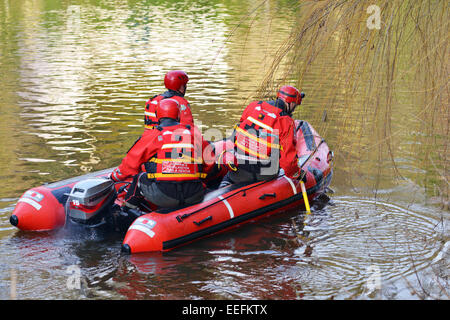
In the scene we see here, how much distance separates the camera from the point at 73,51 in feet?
55.7

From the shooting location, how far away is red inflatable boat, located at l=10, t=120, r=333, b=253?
4906mm

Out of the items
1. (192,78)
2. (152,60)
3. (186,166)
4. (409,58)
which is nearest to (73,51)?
(152,60)

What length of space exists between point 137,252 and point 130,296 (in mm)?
769

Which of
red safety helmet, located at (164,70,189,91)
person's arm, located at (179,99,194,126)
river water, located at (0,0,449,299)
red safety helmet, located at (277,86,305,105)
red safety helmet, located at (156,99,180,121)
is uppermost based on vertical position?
red safety helmet, located at (164,70,189,91)

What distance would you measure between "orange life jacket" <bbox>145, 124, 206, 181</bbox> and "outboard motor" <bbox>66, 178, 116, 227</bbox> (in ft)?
1.49

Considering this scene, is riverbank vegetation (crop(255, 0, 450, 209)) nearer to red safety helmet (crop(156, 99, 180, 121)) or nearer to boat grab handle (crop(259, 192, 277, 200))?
red safety helmet (crop(156, 99, 180, 121))

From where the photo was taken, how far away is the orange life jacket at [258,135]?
5.61m

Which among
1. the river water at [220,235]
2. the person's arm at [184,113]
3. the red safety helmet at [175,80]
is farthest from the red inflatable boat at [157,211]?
the red safety helmet at [175,80]

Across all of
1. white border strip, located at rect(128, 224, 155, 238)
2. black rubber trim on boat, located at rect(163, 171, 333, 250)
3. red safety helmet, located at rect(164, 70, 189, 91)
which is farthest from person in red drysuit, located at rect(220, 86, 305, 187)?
white border strip, located at rect(128, 224, 155, 238)

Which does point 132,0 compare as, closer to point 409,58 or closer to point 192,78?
point 192,78

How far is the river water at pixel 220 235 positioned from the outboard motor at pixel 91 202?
0.69 feet

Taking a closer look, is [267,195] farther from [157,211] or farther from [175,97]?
[175,97]

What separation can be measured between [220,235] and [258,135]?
1.10m

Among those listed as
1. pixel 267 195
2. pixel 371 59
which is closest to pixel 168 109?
pixel 267 195
